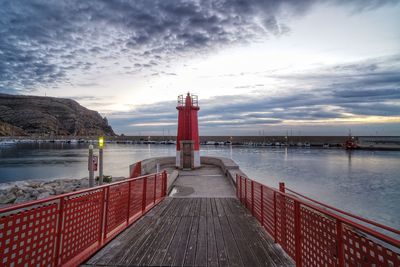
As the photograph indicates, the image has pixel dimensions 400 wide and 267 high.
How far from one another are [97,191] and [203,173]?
12.8 metres

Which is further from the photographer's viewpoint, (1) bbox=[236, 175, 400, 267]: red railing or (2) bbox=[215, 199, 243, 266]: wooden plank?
(2) bbox=[215, 199, 243, 266]: wooden plank

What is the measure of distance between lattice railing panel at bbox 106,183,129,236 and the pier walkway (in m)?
0.30

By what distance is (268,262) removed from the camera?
12.8ft

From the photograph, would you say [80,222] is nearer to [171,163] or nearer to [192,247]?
[192,247]

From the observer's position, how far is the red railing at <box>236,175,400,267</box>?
231cm

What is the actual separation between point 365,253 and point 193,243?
308cm

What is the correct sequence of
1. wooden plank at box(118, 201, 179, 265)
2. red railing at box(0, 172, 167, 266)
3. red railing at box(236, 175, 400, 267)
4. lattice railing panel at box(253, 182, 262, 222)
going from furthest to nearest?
1. lattice railing panel at box(253, 182, 262, 222)
2. wooden plank at box(118, 201, 179, 265)
3. red railing at box(0, 172, 167, 266)
4. red railing at box(236, 175, 400, 267)

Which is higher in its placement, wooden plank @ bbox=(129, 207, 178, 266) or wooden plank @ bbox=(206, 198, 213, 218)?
wooden plank @ bbox=(129, 207, 178, 266)

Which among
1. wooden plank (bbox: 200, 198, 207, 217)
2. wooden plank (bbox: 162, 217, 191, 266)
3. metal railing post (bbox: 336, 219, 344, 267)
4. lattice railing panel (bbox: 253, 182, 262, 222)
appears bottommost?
wooden plank (bbox: 200, 198, 207, 217)

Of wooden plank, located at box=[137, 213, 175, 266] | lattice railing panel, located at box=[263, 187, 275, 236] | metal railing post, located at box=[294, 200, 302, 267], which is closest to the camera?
metal railing post, located at box=[294, 200, 302, 267]

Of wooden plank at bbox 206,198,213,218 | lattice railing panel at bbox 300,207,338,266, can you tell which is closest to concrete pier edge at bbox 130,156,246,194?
wooden plank at bbox 206,198,213,218

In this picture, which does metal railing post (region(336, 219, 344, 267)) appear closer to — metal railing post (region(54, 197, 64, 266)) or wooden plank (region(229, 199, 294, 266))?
wooden plank (region(229, 199, 294, 266))

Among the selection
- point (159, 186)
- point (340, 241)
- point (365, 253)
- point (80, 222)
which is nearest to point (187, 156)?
point (159, 186)

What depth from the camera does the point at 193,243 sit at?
470 centimetres
